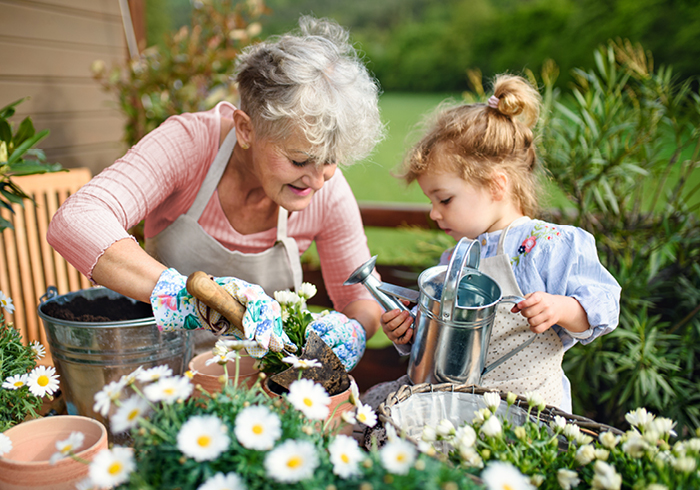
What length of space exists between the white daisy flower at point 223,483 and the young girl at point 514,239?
0.64m

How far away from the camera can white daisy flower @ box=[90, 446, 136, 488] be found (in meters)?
0.52

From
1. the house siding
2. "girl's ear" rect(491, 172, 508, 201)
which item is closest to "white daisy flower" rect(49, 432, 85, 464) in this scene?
"girl's ear" rect(491, 172, 508, 201)

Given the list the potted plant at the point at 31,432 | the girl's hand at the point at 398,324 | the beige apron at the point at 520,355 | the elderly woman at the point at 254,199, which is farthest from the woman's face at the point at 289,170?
the potted plant at the point at 31,432

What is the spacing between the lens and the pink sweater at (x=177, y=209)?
1.12m

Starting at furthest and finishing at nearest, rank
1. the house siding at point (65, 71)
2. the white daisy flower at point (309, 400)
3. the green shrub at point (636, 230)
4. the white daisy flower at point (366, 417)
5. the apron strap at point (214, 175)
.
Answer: the house siding at point (65, 71) → the green shrub at point (636, 230) → the apron strap at point (214, 175) → the white daisy flower at point (366, 417) → the white daisy flower at point (309, 400)

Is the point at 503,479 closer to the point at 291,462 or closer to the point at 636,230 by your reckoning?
the point at 291,462

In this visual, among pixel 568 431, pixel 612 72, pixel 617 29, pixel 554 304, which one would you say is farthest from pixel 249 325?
pixel 617 29

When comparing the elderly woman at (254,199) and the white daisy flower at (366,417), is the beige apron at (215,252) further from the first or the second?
the white daisy flower at (366,417)

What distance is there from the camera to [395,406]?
2.65 ft

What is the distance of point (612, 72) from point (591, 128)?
0.88 feet

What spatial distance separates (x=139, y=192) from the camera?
1.28m

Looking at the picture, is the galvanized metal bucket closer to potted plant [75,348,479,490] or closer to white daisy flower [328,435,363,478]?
potted plant [75,348,479,490]

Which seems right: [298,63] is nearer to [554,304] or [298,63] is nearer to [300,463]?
[554,304]

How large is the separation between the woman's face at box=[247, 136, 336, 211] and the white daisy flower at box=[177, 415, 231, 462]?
797 millimetres
